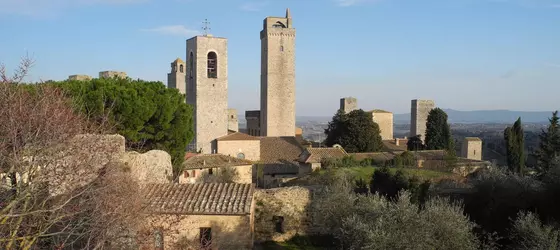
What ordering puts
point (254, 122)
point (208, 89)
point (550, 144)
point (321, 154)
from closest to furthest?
point (550, 144)
point (321, 154)
point (208, 89)
point (254, 122)

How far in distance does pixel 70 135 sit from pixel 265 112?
135 feet

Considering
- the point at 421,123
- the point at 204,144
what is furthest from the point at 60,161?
the point at 421,123

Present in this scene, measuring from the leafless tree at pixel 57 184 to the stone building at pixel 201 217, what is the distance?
1454 mm

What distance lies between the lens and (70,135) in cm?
841

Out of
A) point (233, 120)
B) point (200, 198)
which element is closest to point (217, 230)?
point (200, 198)

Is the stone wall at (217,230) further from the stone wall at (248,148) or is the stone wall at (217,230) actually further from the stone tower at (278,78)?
the stone tower at (278,78)

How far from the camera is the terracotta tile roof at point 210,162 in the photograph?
23.8m

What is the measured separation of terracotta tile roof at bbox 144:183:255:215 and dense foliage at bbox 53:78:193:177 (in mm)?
4679

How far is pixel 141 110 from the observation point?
55.3 ft

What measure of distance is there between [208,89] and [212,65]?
2234mm

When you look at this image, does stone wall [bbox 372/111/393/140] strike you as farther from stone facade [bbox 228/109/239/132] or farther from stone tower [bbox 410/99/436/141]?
stone facade [bbox 228/109/239/132]

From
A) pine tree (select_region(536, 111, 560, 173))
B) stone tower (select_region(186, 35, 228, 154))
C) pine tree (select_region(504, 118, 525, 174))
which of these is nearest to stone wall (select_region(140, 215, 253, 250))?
pine tree (select_region(536, 111, 560, 173))

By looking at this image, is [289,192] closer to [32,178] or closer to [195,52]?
[32,178]

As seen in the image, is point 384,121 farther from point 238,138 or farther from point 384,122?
point 238,138
